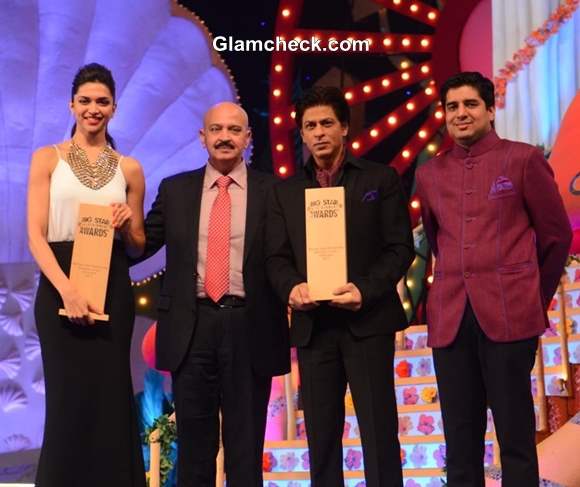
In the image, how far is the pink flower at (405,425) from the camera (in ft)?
15.3

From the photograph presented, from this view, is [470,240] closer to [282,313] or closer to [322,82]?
[282,313]

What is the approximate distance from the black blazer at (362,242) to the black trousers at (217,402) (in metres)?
0.18

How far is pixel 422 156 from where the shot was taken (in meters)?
6.68

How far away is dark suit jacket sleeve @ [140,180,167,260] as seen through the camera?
2789 millimetres

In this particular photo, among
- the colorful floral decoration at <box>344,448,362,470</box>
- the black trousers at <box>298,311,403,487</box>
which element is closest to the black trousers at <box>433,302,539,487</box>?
the black trousers at <box>298,311,403,487</box>

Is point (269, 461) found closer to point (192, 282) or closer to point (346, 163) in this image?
point (192, 282)

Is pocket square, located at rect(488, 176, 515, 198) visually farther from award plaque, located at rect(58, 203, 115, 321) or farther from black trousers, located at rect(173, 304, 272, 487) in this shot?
Answer: award plaque, located at rect(58, 203, 115, 321)

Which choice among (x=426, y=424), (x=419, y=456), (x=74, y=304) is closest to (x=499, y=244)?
(x=74, y=304)

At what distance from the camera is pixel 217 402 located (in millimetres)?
2641

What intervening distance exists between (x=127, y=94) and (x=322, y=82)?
153 cm

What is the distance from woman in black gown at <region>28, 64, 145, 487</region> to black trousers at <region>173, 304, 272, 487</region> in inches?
5.9

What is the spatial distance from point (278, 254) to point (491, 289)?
0.61m

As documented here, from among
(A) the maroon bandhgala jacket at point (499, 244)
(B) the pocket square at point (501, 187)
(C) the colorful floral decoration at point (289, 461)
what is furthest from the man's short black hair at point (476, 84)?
(C) the colorful floral decoration at point (289, 461)

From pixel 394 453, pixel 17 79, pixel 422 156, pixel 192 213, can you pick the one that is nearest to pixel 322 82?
pixel 422 156
